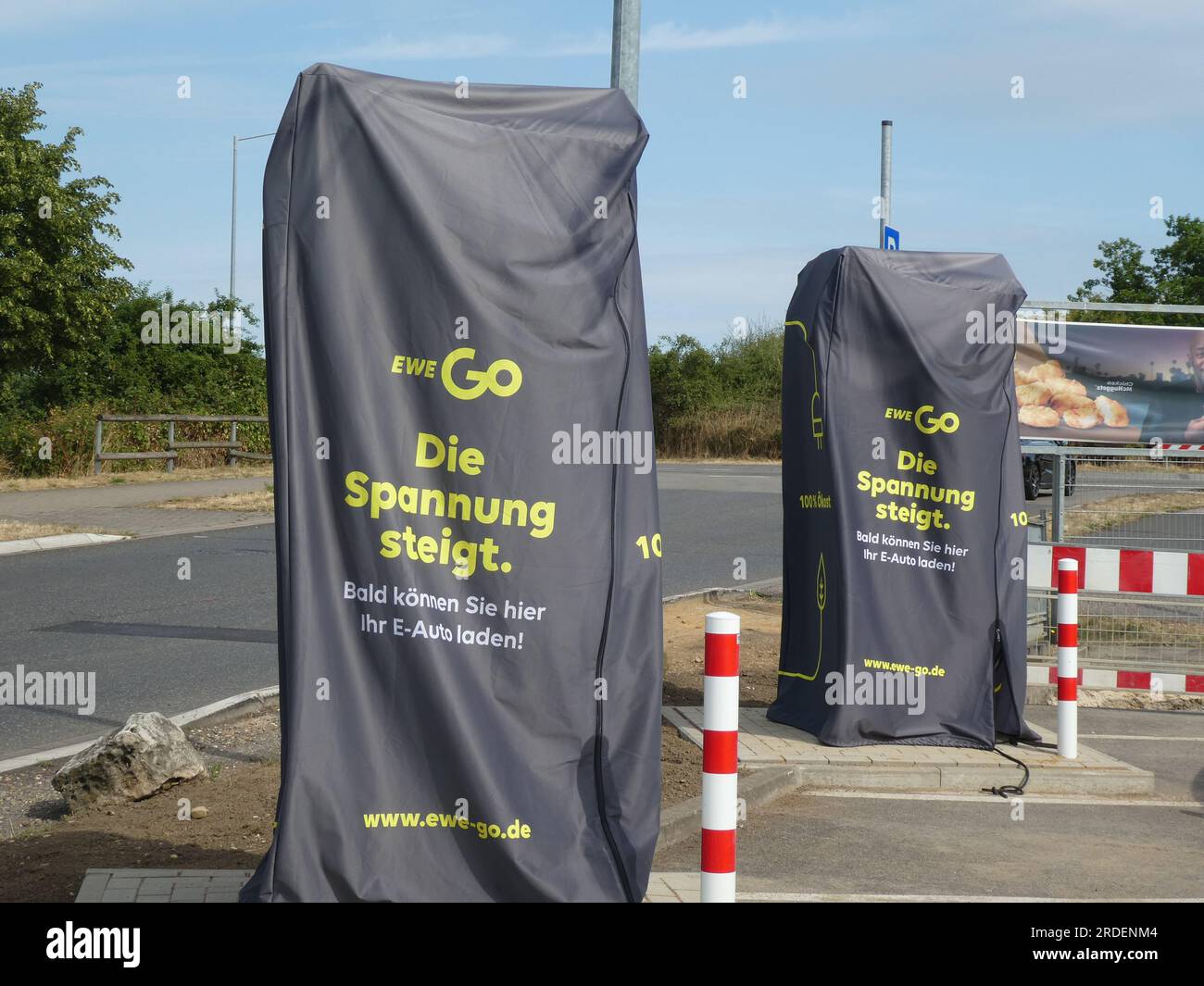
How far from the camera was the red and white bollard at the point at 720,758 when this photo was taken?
3.96m

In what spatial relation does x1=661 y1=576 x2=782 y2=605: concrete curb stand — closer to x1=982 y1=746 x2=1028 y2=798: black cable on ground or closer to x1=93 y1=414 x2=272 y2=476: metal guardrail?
x1=982 y1=746 x2=1028 y2=798: black cable on ground

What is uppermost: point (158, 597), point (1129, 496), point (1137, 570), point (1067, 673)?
point (1129, 496)

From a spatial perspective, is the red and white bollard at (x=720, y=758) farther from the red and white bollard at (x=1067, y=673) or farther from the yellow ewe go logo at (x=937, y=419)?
the red and white bollard at (x=1067, y=673)

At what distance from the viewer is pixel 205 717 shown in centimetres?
758

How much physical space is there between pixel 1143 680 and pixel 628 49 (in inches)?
233

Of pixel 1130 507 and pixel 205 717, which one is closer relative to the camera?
pixel 205 717

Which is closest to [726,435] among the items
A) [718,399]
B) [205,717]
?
[718,399]

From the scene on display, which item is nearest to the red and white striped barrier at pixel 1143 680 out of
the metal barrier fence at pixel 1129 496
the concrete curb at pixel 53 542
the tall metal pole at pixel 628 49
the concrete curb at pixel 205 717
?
the metal barrier fence at pixel 1129 496

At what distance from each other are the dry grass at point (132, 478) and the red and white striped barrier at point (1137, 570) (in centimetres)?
2030

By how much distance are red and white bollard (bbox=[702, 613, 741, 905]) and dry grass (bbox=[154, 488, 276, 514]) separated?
18131 millimetres

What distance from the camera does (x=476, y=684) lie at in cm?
398

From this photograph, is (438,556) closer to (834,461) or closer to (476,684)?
(476,684)

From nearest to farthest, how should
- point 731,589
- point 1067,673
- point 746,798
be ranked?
point 746,798
point 1067,673
point 731,589

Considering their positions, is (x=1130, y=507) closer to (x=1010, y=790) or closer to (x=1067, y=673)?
(x=1067, y=673)
